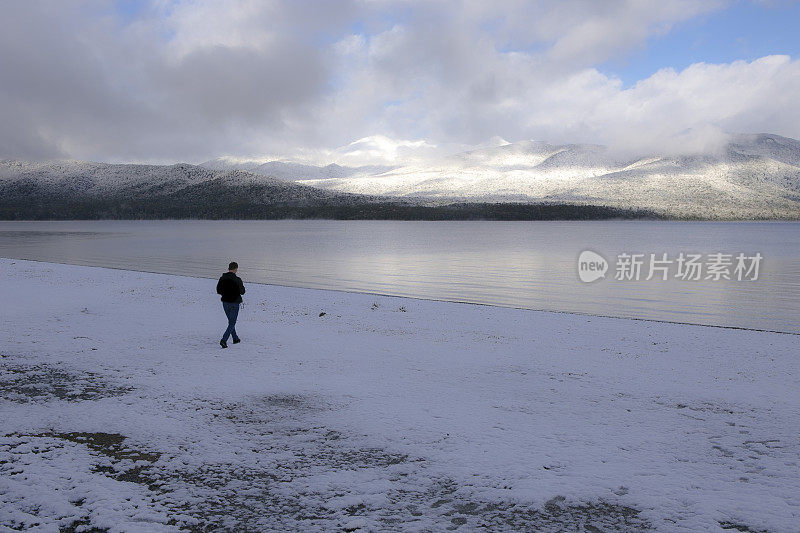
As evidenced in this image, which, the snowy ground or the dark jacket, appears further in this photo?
the dark jacket

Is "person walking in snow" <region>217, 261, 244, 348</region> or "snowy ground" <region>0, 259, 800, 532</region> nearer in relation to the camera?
"snowy ground" <region>0, 259, 800, 532</region>

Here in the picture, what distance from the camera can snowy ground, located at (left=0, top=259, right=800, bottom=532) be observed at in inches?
204

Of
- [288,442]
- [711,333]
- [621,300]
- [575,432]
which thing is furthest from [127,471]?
[621,300]

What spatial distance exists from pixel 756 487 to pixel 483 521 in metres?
2.75

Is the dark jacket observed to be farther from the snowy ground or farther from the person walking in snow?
the snowy ground

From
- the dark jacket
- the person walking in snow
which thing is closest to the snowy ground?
the person walking in snow

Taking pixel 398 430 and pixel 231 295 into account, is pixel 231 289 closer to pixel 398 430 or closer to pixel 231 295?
pixel 231 295

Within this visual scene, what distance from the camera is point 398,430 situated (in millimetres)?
7078

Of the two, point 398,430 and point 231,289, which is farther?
point 231,289

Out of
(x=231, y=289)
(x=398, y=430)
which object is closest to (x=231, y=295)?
(x=231, y=289)

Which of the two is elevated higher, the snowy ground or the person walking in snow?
the person walking in snow

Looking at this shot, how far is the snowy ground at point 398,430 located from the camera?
5.18 m

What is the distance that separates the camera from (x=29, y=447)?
21.0 ft

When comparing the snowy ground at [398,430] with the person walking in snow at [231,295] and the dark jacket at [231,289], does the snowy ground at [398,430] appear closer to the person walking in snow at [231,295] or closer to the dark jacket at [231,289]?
the person walking in snow at [231,295]
